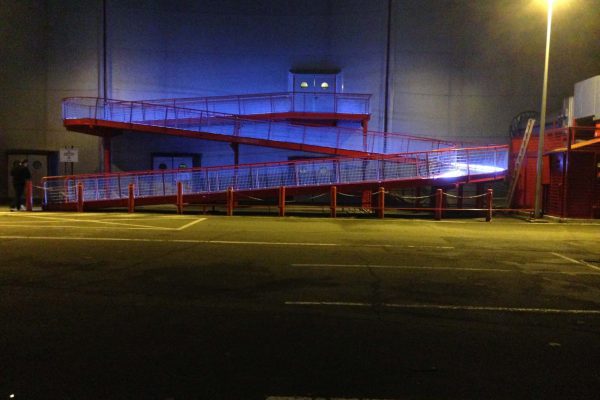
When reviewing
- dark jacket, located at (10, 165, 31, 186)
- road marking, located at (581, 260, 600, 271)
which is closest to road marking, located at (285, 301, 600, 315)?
road marking, located at (581, 260, 600, 271)

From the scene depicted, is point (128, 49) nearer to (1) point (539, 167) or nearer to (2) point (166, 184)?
(2) point (166, 184)

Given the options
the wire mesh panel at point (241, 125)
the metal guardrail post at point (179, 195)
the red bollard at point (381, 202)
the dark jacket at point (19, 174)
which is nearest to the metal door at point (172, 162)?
the wire mesh panel at point (241, 125)

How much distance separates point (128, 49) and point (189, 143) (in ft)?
17.7

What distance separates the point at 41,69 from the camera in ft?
82.0

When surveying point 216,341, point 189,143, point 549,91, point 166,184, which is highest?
point 549,91

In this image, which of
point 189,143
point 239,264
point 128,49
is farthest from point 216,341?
point 128,49

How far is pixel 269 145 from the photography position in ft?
72.6

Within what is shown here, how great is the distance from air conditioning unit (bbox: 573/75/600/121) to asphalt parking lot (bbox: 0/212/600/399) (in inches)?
441

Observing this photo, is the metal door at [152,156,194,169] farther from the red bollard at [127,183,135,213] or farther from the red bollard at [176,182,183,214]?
the red bollard at [176,182,183,214]

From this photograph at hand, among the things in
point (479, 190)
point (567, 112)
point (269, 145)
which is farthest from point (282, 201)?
point (567, 112)

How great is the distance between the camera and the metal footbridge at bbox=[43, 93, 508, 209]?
19078 mm

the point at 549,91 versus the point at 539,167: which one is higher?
the point at 549,91

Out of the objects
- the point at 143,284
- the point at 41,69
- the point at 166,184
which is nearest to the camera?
the point at 143,284

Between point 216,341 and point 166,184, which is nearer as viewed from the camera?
point 216,341
